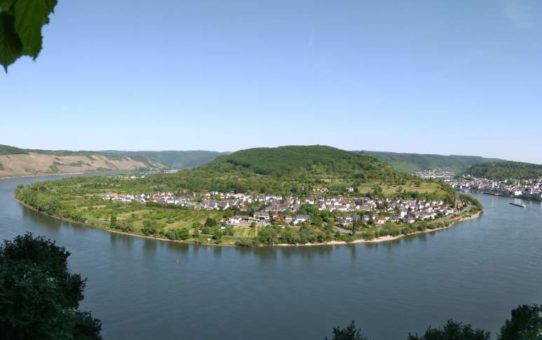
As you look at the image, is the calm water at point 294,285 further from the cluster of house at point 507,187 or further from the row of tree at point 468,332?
the cluster of house at point 507,187

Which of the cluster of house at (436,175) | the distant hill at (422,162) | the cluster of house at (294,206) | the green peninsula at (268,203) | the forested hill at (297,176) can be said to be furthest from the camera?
the distant hill at (422,162)

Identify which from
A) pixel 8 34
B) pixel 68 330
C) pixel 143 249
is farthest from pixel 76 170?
pixel 8 34

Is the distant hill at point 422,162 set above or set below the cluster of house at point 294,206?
above

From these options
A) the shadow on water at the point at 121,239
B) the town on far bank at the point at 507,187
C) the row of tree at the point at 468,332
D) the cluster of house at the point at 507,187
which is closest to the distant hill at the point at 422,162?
the town on far bank at the point at 507,187

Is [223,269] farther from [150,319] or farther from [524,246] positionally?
[524,246]

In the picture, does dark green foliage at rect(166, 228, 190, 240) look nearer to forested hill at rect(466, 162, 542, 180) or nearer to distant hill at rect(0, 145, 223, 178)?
distant hill at rect(0, 145, 223, 178)

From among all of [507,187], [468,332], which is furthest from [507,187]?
[468,332]

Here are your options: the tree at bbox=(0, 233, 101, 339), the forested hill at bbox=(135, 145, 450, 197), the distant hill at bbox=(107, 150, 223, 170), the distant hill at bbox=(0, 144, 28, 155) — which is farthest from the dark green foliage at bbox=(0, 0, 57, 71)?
the distant hill at bbox=(107, 150, 223, 170)
